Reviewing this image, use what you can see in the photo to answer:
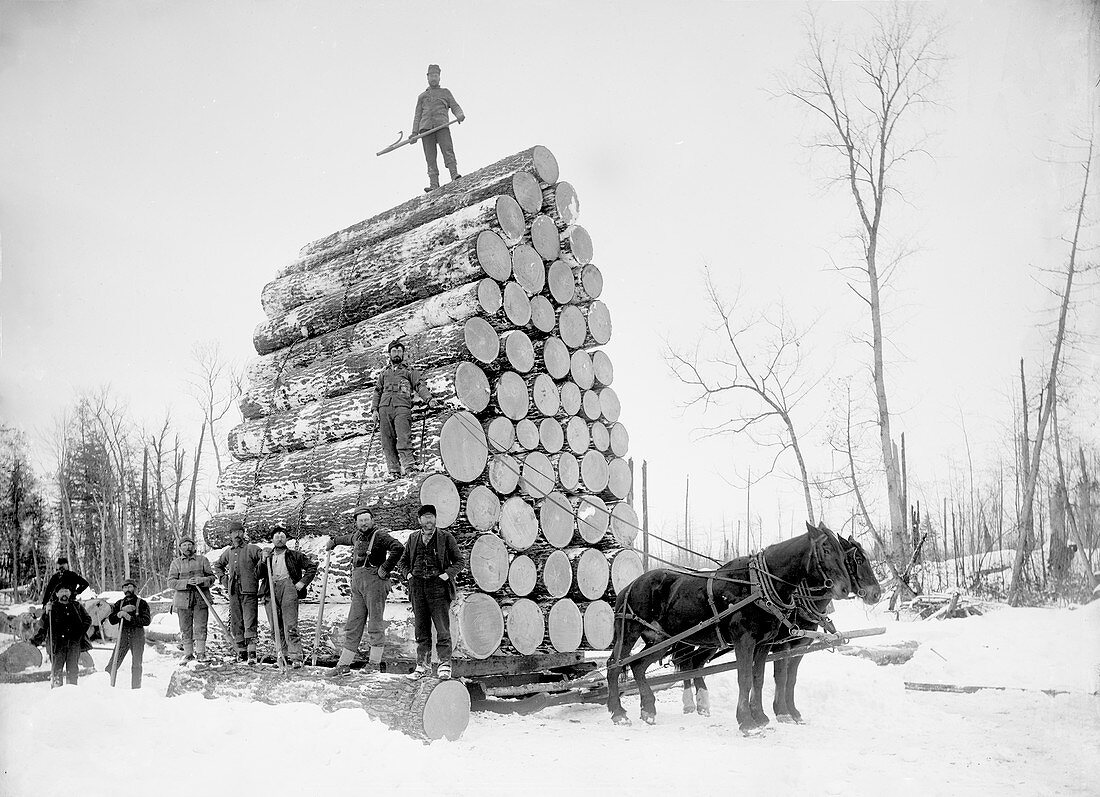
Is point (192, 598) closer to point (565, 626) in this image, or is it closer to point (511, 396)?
point (565, 626)

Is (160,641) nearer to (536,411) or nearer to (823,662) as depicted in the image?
(536,411)

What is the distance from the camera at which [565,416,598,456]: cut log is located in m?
9.32

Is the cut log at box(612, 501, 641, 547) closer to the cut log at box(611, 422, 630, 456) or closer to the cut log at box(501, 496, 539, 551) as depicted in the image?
the cut log at box(611, 422, 630, 456)

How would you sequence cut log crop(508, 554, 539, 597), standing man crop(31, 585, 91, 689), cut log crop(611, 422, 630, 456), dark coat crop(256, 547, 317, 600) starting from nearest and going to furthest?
cut log crop(508, 554, 539, 597) → dark coat crop(256, 547, 317, 600) → cut log crop(611, 422, 630, 456) → standing man crop(31, 585, 91, 689)

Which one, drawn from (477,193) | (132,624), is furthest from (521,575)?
(132,624)

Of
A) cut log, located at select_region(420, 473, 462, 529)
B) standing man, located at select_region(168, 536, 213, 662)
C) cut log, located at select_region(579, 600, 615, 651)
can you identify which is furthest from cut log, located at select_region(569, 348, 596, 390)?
standing man, located at select_region(168, 536, 213, 662)

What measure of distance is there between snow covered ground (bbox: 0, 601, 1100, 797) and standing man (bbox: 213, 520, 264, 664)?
4.48 feet

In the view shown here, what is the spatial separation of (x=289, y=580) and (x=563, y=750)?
3712 millimetres

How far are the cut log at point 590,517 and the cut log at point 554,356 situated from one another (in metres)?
1.53

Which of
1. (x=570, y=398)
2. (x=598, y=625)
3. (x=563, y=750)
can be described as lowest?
(x=563, y=750)

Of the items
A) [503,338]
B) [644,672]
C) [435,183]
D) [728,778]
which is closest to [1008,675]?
[644,672]

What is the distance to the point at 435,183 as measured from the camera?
1073cm

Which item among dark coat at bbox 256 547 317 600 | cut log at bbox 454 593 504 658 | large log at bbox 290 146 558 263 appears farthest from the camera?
large log at bbox 290 146 558 263

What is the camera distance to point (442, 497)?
25.0 feet
